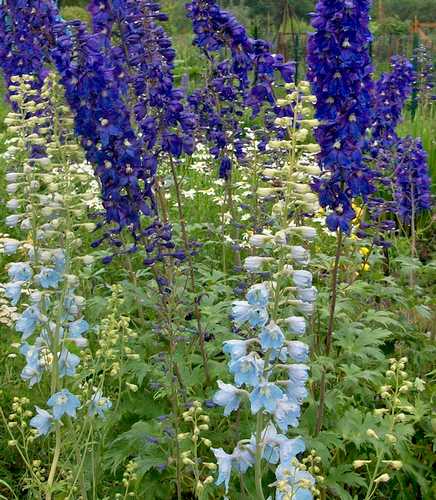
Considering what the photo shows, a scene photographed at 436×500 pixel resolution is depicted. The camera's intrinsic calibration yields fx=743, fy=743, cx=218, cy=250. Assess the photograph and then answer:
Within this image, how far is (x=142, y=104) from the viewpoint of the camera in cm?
375

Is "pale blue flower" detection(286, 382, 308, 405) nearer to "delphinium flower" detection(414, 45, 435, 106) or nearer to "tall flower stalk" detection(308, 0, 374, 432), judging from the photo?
"tall flower stalk" detection(308, 0, 374, 432)

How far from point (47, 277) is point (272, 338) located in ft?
3.31

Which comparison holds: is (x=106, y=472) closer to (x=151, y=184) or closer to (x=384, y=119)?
(x=151, y=184)

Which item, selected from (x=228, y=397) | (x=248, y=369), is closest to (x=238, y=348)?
(x=248, y=369)

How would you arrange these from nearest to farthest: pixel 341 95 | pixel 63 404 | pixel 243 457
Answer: pixel 243 457 < pixel 63 404 < pixel 341 95

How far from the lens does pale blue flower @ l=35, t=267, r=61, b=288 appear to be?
2.69 meters

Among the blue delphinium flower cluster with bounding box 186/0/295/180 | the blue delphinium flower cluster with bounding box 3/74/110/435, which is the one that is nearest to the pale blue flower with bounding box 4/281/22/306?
the blue delphinium flower cluster with bounding box 3/74/110/435

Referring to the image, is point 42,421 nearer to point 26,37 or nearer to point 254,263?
point 254,263

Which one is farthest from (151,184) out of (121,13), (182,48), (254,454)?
(182,48)

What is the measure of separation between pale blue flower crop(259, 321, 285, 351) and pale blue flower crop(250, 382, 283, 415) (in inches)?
4.8

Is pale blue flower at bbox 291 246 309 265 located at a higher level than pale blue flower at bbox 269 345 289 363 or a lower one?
higher

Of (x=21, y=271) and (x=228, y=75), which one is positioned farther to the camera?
(x=228, y=75)

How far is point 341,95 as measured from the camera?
10.7 feet

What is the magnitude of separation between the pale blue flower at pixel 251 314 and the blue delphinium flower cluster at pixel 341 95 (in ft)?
4.50
